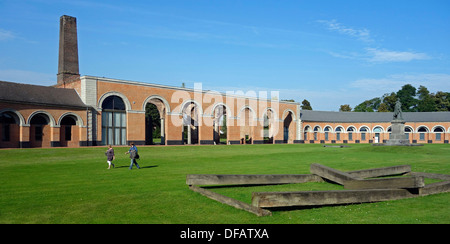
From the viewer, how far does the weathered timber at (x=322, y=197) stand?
588 cm

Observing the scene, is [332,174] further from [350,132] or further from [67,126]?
[350,132]

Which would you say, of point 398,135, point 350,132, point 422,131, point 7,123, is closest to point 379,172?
point 398,135

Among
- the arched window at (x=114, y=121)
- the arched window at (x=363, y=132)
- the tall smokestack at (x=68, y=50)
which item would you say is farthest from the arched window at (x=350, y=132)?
the tall smokestack at (x=68, y=50)

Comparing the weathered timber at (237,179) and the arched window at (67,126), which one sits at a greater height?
the arched window at (67,126)

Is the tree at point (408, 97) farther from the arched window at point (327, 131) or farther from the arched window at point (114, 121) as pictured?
the arched window at point (114, 121)

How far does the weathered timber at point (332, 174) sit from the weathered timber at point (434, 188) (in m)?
1.50

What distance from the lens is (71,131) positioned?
3431 cm

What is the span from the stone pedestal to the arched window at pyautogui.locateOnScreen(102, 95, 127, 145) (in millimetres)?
29413

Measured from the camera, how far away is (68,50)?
43.2 meters

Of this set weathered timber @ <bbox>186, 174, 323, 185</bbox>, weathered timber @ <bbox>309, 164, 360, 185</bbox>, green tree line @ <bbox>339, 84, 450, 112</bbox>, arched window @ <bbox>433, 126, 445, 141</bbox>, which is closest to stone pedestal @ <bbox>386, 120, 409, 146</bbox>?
weathered timber @ <bbox>309, 164, 360, 185</bbox>

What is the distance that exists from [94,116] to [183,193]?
30.4 meters
